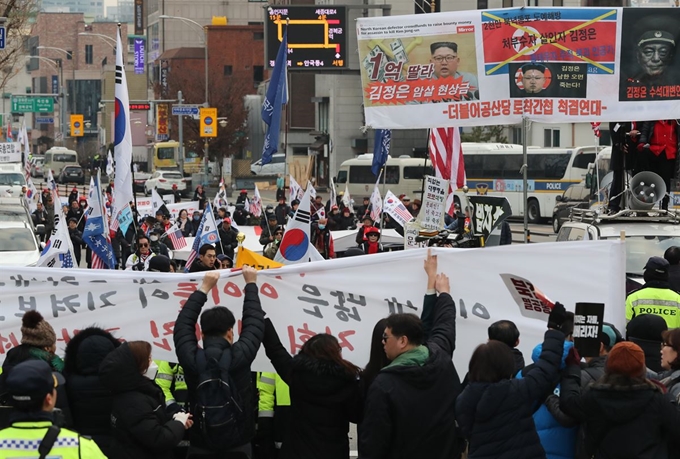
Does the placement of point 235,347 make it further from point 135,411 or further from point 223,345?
point 135,411

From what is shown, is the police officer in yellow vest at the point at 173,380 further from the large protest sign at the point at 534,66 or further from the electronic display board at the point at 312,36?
the electronic display board at the point at 312,36

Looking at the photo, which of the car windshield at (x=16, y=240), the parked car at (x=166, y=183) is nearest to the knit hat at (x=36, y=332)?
the car windshield at (x=16, y=240)

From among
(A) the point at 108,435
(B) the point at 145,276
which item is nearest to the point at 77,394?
(A) the point at 108,435

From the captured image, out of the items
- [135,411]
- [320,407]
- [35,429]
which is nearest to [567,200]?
[320,407]

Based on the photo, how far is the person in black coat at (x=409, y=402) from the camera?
5801 millimetres

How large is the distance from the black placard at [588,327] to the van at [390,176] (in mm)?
42741

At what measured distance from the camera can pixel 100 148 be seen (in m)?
103

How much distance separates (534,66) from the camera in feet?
43.5

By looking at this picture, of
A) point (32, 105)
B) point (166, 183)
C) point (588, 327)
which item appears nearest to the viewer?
point (588, 327)

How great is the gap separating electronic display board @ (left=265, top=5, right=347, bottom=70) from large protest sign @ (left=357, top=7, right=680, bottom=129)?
30.4 m

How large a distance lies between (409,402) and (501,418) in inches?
18.2

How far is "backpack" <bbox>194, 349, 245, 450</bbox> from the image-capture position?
600 cm

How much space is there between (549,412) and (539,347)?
350 millimetres

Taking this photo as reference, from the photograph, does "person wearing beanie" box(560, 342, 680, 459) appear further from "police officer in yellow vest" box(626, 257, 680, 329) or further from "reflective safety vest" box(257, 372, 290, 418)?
"police officer in yellow vest" box(626, 257, 680, 329)
